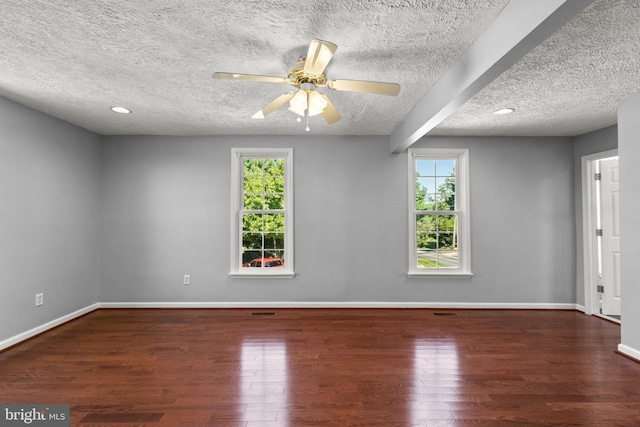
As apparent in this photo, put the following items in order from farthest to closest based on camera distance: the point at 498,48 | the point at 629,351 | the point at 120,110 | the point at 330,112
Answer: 1. the point at 120,110
2. the point at 629,351
3. the point at 330,112
4. the point at 498,48

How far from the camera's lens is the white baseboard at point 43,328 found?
325 cm

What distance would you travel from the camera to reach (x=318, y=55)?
200 cm

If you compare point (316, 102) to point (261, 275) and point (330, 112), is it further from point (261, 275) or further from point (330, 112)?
point (261, 275)

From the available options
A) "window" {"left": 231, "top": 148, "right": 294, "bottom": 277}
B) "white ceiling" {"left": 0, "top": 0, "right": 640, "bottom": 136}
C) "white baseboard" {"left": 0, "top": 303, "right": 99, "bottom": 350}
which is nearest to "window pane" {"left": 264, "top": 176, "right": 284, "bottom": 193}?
"window" {"left": 231, "top": 148, "right": 294, "bottom": 277}

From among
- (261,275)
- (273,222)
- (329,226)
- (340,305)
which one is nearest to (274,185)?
(273,222)

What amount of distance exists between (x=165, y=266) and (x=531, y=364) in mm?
4276

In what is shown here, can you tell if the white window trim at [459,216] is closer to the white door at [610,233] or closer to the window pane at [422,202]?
the window pane at [422,202]

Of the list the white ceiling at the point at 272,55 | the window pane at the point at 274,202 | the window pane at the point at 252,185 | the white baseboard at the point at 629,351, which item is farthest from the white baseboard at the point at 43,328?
the white baseboard at the point at 629,351

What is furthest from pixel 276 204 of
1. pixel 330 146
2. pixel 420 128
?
pixel 420 128

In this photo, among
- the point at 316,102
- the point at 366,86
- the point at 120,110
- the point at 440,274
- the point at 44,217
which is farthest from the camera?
the point at 440,274

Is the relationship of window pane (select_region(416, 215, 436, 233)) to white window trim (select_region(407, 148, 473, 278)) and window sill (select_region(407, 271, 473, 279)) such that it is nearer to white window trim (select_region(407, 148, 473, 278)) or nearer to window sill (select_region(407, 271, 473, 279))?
white window trim (select_region(407, 148, 473, 278))

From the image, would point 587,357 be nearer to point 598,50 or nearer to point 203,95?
point 598,50

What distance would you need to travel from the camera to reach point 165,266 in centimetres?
465

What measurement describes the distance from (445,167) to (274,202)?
2442 millimetres
